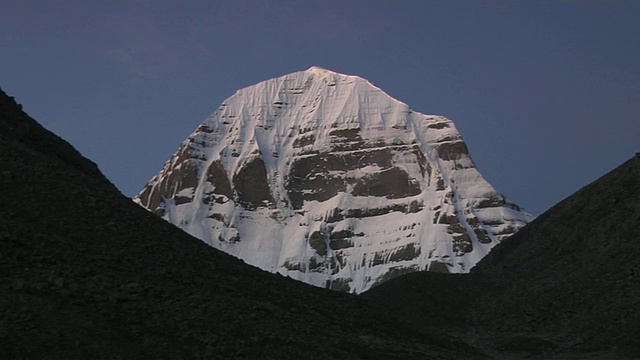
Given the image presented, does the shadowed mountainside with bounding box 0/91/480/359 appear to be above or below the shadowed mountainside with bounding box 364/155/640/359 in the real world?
below

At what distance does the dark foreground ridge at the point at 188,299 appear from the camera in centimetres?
2750

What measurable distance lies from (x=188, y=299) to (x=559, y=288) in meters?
28.6

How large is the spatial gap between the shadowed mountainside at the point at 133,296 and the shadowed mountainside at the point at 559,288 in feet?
25.7

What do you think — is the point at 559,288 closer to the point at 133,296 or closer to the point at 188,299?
the point at 188,299

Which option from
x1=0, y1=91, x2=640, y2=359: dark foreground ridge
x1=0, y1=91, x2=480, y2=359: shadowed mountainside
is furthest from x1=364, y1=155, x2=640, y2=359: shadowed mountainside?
x1=0, y1=91, x2=480, y2=359: shadowed mountainside

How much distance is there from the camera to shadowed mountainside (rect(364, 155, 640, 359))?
154ft

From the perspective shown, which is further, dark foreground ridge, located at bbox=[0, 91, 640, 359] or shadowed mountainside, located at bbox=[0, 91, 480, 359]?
dark foreground ridge, located at bbox=[0, 91, 640, 359]

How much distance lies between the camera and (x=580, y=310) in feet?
165

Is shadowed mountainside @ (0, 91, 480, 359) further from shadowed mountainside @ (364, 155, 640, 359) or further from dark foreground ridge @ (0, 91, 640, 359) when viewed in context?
shadowed mountainside @ (364, 155, 640, 359)

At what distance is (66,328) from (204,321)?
16.1 feet

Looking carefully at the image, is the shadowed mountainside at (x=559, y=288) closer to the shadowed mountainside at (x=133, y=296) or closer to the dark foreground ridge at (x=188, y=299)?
the dark foreground ridge at (x=188, y=299)

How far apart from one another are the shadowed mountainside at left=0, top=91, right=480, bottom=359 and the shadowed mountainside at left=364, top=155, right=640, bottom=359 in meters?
7.82

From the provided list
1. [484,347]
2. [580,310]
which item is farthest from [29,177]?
[580,310]

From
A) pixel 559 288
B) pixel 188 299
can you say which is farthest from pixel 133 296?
pixel 559 288
